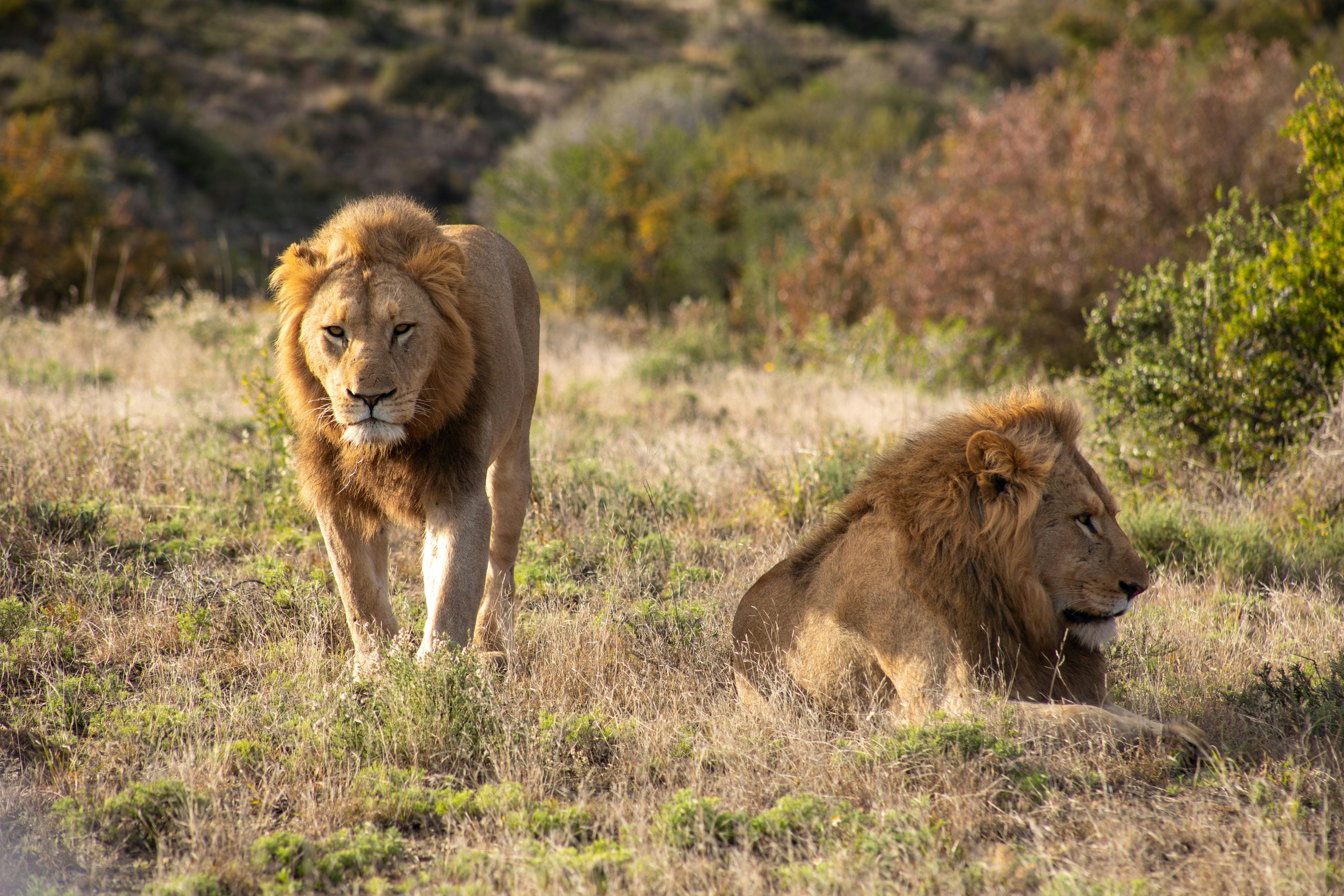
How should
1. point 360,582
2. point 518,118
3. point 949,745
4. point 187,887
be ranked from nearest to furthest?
point 187,887, point 949,745, point 360,582, point 518,118

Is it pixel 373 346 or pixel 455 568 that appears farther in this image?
pixel 455 568

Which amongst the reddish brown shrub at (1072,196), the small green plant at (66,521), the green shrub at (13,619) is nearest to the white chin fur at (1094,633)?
the green shrub at (13,619)

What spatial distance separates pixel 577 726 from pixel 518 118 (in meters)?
→ 36.3

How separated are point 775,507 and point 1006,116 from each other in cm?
1029

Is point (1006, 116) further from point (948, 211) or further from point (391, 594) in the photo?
point (391, 594)

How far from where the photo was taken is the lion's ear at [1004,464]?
3916mm

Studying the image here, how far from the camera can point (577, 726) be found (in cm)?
418

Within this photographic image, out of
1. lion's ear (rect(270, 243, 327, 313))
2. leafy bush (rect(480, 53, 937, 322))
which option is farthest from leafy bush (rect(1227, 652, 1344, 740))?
leafy bush (rect(480, 53, 937, 322))

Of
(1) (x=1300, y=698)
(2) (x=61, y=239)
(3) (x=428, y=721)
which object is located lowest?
(2) (x=61, y=239)

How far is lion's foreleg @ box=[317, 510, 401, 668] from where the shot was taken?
4.54m

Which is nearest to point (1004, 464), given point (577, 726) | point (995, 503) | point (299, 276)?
point (995, 503)

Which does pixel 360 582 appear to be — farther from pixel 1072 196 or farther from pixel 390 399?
pixel 1072 196

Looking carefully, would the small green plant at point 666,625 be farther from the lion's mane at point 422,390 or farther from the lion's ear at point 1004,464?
the lion's ear at point 1004,464

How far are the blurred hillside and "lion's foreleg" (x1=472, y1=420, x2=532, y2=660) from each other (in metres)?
7.69
